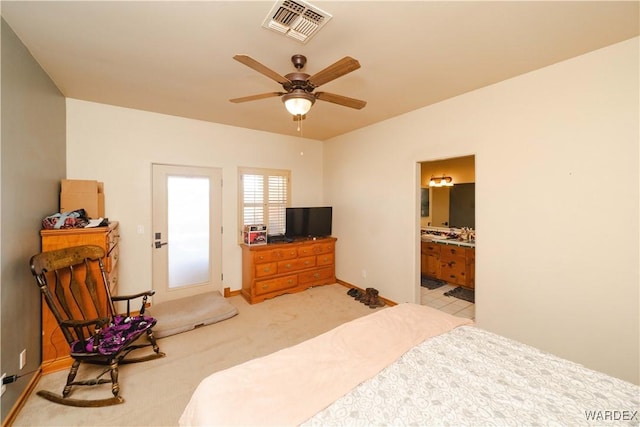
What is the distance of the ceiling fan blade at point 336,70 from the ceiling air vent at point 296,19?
0.34 meters

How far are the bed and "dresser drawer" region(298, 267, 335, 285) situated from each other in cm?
275

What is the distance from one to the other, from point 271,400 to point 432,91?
3.15 metres

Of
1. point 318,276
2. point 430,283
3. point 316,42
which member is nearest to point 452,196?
point 430,283

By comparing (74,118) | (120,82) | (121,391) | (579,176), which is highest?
(120,82)

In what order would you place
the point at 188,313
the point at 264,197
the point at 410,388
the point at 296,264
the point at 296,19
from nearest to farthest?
the point at 410,388, the point at 296,19, the point at 188,313, the point at 296,264, the point at 264,197

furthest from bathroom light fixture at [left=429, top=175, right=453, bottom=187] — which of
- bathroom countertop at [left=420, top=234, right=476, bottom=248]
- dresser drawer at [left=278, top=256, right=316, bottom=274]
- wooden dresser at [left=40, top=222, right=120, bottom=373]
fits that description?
wooden dresser at [left=40, top=222, right=120, bottom=373]

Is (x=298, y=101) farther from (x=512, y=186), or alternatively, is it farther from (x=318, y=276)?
(x=318, y=276)

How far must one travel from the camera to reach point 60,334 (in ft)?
7.68

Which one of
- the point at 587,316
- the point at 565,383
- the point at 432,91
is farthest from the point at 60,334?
the point at 587,316

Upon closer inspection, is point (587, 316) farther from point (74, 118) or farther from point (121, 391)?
point (74, 118)

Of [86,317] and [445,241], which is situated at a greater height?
[445,241]

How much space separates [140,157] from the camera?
3.43 m

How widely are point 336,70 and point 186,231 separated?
3285 mm

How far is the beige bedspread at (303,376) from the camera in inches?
42.3
